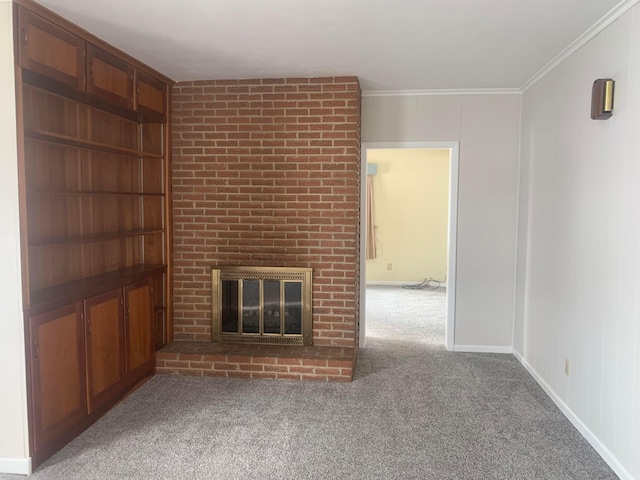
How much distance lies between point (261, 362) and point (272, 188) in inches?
57.2

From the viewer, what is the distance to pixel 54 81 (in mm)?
2621

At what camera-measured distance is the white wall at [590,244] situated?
2350mm

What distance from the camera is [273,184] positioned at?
4.07 meters

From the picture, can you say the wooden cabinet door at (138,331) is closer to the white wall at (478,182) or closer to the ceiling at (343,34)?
the ceiling at (343,34)

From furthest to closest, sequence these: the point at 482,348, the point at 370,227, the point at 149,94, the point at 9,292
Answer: the point at 370,227
the point at 482,348
the point at 149,94
the point at 9,292

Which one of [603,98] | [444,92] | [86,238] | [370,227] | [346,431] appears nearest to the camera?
[603,98]

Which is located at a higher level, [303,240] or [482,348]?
[303,240]

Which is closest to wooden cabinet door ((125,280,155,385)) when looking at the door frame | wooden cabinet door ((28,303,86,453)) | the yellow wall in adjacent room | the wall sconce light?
wooden cabinet door ((28,303,86,453))

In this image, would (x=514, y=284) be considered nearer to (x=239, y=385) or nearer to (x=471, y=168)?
(x=471, y=168)

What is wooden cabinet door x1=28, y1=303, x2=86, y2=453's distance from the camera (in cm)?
247

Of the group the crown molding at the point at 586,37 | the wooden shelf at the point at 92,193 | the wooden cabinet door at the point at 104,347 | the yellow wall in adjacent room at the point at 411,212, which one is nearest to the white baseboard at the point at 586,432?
the crown molding at the point at 586,37

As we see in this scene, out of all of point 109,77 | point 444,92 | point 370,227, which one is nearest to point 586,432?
point 444,92

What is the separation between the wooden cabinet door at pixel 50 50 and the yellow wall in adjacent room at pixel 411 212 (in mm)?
5387

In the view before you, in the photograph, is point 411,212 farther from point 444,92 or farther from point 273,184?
point 273,184
